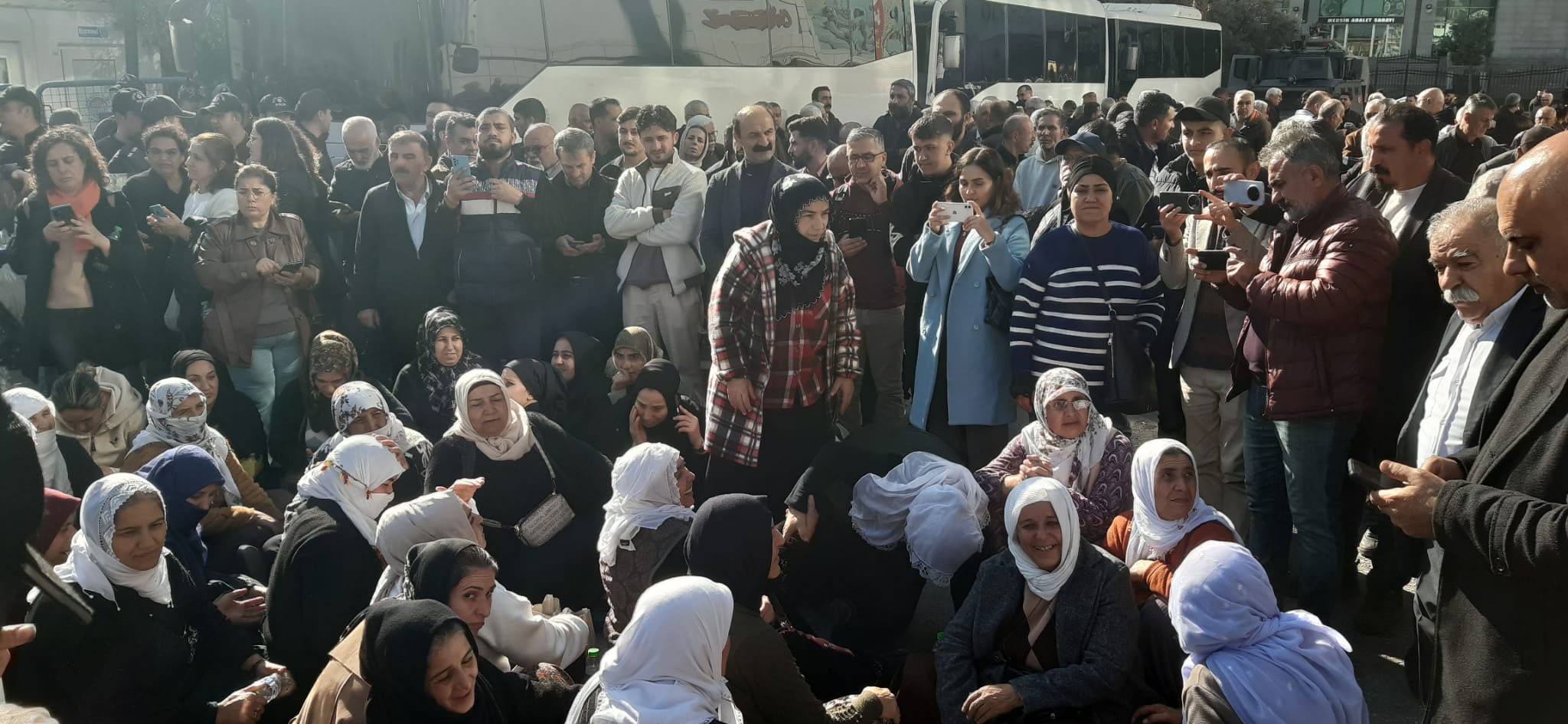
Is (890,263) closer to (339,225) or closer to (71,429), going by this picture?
(339,225)

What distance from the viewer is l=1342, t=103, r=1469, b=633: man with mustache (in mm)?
4107

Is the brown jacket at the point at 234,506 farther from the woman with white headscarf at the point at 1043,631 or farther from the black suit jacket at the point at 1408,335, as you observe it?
the black suit jacket at the point at 1408,335

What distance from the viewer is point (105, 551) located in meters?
3.56

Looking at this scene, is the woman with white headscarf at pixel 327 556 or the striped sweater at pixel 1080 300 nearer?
the woman with white headscarf at pixel 327 556

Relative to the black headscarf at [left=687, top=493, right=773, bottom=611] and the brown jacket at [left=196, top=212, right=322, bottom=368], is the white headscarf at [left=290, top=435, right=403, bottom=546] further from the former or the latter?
the brown jacket at [left=196, top=212, right=322, bottom=368]

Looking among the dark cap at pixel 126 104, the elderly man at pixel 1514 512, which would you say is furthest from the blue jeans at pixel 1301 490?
the dark cap at pixel 126 104

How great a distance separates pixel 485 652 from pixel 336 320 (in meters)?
4.09

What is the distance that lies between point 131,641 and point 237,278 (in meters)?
3.45

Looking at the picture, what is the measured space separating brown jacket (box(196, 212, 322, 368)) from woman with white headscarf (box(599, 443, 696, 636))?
131 inches

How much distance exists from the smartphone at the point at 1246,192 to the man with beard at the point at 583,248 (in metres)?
3.72

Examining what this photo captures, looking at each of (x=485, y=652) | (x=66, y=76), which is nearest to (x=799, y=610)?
(x=485, y=652)

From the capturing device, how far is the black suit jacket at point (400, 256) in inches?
266

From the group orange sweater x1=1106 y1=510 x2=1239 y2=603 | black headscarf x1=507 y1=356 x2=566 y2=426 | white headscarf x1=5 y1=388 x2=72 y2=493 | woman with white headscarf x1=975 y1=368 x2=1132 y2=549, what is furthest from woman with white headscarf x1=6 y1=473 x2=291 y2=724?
orange sweater x1=1106 y1=510 x2=1239 y2=603

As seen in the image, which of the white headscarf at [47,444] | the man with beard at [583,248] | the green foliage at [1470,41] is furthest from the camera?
the green foliage at [1470,41]
